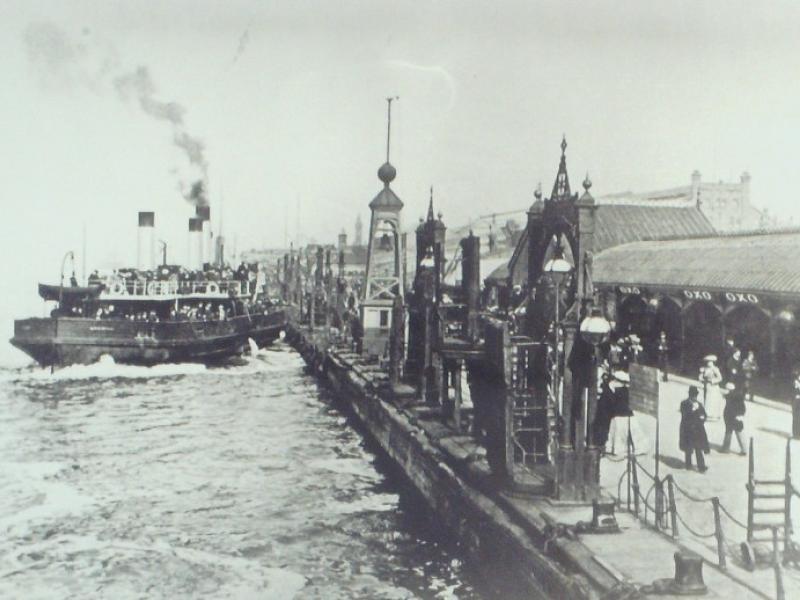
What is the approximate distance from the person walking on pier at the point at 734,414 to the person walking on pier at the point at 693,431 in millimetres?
1318

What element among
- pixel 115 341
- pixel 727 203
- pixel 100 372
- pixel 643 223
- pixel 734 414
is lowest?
pixel 100 372

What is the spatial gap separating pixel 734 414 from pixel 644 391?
2.10 metres

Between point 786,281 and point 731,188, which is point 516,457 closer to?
point 786,281

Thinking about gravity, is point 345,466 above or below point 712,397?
below

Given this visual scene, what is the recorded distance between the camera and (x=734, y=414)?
14.4 metres

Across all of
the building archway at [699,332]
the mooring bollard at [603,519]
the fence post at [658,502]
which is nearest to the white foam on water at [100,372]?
the building archway at [699,332]

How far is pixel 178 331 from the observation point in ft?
123

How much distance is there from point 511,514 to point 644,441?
4.21 meters

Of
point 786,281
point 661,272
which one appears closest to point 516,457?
point 786,281

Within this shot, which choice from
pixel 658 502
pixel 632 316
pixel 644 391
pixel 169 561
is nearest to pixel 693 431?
pixel 644 391

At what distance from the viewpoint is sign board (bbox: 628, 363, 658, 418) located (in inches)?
528

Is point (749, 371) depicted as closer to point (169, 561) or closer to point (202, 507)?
point (202, 507)

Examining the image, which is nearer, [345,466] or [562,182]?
[562,182]

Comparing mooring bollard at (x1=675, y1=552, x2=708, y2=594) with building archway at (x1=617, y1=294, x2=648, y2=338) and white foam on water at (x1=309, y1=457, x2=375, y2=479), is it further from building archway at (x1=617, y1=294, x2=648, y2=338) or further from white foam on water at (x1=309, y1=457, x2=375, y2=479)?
building archway at (x1=617, y1=294, x2=648, y2=338)
